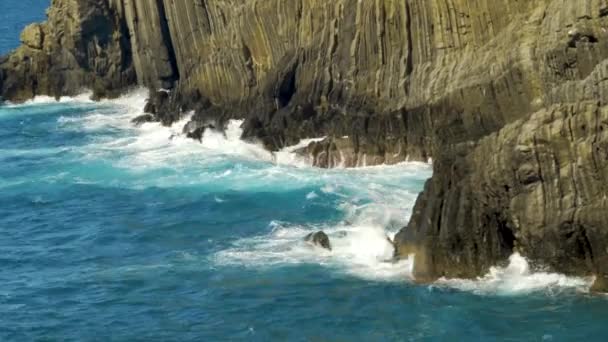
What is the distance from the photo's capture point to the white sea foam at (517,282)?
3875 centimetres

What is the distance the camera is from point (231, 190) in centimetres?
5647

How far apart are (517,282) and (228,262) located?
1040 centimetres

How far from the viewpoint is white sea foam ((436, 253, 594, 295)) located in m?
38.8

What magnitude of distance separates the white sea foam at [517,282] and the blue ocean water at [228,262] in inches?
1.6

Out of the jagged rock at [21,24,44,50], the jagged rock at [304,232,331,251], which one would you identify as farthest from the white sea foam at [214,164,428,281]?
the jagged rock at [21,24,44,50]

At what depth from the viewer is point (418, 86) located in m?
58.8

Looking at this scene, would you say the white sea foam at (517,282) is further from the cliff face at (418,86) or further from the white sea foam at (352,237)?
the white sea foam at (352,237)

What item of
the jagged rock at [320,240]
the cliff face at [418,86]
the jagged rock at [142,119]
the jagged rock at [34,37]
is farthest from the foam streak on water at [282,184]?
the jagged rock at [34,37]

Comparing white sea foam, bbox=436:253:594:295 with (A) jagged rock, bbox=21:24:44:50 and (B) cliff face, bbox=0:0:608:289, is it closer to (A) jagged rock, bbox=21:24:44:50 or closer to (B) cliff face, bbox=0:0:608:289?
(B) cliff face, bbox=0:0:608:289

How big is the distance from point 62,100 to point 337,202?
40.7 metres

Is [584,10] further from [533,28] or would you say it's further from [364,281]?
[364,281]

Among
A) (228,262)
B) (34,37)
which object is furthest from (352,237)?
(34,37)

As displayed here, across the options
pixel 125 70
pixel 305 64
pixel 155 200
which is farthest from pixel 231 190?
pixel 125 70

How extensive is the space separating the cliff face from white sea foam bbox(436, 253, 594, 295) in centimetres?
31
